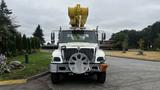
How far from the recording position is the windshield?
17867 mm

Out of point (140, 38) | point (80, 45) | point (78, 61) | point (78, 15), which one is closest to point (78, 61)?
point (78, 61)

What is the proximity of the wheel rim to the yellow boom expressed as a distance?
4803mm

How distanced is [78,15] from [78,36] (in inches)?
96.6

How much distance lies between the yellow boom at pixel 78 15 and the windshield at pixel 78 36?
6.04ft

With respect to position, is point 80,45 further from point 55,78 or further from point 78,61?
point 55,78

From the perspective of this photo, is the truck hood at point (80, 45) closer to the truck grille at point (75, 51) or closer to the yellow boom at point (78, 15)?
the truck grille at point (75, 51)

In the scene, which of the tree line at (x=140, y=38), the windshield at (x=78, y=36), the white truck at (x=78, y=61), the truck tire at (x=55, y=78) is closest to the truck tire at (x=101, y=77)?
the white truck at (x=78, y=61)

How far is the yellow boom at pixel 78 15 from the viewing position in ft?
65.7

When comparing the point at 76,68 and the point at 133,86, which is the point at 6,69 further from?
the point at 133,86

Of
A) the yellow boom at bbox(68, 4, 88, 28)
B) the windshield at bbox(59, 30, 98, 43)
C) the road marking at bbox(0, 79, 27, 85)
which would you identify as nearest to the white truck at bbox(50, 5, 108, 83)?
the windshield at bbox(59, 30, 98, 43)

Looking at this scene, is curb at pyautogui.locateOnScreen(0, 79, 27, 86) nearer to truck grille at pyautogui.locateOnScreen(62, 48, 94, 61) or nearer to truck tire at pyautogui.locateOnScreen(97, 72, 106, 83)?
truck grille at pyautogui.locateOnScreen(62, 48, 94, 61)

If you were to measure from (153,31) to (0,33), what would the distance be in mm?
94957

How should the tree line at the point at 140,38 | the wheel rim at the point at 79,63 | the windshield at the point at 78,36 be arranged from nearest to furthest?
the wheel rim at the point at 79,63 → the windshield at the point at 78,36 → the tree line at the point at 140,38

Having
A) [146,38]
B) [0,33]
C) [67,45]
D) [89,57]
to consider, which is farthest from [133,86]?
[146,38]
